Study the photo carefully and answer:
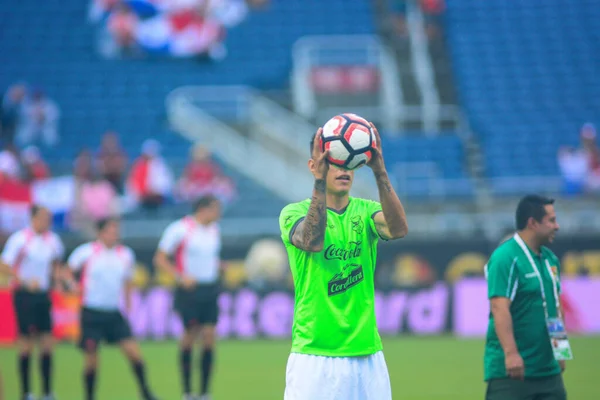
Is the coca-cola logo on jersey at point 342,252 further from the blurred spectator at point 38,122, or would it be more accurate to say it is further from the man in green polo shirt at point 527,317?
the blurred spectator at point 38,122

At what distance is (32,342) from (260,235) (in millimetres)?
8487

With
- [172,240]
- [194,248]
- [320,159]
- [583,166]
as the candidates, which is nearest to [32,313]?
[172,240]

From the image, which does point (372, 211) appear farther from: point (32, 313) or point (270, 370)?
point (270, 370)

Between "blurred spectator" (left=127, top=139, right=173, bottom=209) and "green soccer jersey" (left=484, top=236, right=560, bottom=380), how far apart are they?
1496 cm

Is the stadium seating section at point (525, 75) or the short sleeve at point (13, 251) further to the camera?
the stadium seating section at point (525, 75)

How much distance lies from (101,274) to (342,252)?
6.98 meters

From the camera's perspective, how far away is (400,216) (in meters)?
6.07

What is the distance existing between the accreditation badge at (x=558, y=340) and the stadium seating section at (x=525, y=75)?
59.8 feet

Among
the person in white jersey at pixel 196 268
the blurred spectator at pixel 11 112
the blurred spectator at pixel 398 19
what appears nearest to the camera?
the person in white jersey at pixel 196 268

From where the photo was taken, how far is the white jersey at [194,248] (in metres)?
13.6

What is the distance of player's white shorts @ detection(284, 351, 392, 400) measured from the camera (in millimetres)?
5957

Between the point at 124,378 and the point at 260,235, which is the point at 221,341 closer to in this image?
the point at 260,235

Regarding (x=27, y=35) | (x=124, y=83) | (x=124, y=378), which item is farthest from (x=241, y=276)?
(x=27, y=35)

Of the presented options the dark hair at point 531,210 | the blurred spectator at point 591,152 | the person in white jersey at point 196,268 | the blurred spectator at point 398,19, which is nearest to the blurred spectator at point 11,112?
the blurred spectator at point 398,19
